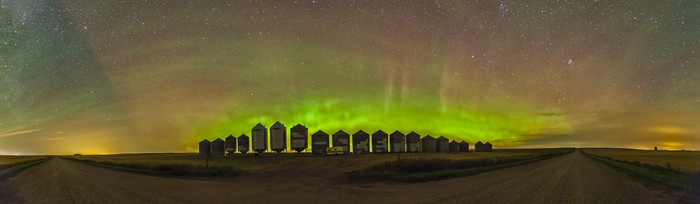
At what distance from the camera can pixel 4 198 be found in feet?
53.8

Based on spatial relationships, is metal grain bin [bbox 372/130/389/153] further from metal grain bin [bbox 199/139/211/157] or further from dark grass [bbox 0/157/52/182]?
dark grass [bbox 0/157/52/182]

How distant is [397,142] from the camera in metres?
73.2

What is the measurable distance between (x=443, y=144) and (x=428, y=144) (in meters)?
4.83

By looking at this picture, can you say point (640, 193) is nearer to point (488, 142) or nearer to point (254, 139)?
point (254, 139)

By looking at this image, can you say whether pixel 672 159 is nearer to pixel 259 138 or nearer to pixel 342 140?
pixel 342 140

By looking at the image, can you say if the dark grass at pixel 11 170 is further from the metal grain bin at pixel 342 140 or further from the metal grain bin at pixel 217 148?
the metal grain bin at pixel 342 140

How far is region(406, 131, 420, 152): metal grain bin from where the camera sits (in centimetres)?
7494

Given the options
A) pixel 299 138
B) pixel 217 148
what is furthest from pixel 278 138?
pixel 217 148

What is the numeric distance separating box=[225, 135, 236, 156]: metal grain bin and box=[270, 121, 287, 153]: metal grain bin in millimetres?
10146

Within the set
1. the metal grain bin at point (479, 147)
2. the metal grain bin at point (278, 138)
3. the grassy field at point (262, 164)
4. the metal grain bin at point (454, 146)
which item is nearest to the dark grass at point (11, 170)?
the grassy field at point (262, 164)

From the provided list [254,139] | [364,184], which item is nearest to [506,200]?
[364,184]

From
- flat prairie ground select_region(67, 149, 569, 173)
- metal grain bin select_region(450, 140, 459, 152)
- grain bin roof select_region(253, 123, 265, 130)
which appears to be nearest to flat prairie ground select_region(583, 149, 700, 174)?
flat prairie ground select_region(67, 149, 569, 173)

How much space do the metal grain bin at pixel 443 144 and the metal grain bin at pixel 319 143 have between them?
24.7 metres

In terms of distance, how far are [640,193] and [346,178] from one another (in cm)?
1556
